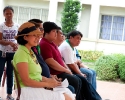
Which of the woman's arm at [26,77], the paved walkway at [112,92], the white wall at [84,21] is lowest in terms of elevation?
the paved walkway at [112,92]

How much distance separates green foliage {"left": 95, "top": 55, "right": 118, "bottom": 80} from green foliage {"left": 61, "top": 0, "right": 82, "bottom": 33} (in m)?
4.55

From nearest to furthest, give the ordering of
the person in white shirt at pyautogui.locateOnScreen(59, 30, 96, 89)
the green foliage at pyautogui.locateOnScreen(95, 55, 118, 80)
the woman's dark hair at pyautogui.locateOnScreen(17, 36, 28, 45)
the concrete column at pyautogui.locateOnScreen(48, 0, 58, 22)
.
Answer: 1. the woman's dark hair at pyautogui.locateOnScreen(17, 36, 28, 45)
2. the person in white shirt at pyautogui.locateOnScreen(59, 30, 96, 89)
3. the green foliage at pyautogui.locateOnScreen(95, 55, 118, 80)
4. the concrete column at pyautogui.locateOnScreen(48, 0, 58, 22)

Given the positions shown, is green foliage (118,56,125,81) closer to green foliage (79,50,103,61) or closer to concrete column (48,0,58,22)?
green foliage (79,50,103,61)

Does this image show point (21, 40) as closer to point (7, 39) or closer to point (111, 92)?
point (7, 39)

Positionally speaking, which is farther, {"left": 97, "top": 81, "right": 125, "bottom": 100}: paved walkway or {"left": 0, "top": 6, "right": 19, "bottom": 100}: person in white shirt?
{"left": 97, "top": 81, "right": 125, "bottom": 100}: paved walkway

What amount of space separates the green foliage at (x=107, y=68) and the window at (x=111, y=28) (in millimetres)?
5780

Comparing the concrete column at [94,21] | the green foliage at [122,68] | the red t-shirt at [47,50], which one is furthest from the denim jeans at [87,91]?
the concrete column at [94,21]

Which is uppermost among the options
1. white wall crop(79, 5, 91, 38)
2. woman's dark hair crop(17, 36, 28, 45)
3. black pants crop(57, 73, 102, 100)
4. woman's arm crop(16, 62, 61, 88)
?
white wall crop(79, 5, 91, 38)

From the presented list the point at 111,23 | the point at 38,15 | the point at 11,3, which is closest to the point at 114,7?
the point at 111,23

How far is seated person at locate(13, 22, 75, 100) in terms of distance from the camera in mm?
2627

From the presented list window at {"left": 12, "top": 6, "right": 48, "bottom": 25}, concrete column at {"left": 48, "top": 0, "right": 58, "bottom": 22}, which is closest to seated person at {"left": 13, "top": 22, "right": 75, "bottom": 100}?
concrete column at {"left": 48, "top": 0, "right": 58, "bottom": 22}

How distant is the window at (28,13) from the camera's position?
13.9 m

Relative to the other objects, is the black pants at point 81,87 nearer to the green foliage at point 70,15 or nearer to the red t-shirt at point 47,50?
the red t-shirt at point 47,50

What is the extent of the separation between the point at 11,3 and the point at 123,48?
581cm
